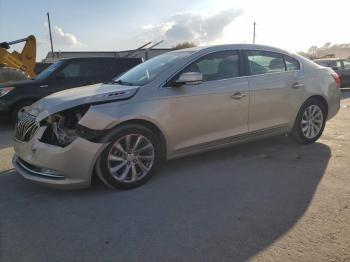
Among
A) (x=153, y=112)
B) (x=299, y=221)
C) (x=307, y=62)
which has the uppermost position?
(x=307, y=62)

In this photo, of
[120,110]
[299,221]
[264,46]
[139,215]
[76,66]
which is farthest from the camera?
[76,66]

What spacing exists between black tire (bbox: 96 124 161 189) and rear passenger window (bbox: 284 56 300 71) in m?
2.55

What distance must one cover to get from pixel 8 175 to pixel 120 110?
6.28ft

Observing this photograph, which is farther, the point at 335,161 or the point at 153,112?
the point at 335,161

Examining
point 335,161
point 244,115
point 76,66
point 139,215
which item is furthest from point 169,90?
point 76,66

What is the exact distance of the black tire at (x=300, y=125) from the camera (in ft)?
19.2

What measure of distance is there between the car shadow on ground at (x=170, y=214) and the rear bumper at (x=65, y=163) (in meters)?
0.21

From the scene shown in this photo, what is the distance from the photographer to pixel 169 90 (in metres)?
4.57

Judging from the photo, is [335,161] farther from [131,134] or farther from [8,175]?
[8,175]

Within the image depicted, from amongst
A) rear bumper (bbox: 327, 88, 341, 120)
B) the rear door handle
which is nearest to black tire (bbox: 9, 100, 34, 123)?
the rear door handle

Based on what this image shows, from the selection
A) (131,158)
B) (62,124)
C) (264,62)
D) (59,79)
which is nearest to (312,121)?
(264,62)

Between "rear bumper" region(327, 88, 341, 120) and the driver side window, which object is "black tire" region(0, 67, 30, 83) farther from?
"rear bumper" region(327, 88, 341, 120)

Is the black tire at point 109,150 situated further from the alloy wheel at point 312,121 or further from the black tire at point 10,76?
the black tire at point 10,76

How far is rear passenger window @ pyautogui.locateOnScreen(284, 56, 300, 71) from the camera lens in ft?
19.0
